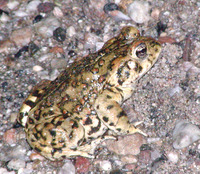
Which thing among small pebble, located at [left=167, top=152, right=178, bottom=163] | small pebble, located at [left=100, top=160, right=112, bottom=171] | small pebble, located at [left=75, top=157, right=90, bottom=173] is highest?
small pebble, located at [left=167, top=152, right=178, bottom=163]

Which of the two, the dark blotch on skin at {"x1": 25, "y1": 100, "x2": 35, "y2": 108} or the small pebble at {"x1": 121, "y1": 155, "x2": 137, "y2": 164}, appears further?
the dark blotch on skin at {"x1": 25, "y1": 100, "x2": 35, "y2": 108}

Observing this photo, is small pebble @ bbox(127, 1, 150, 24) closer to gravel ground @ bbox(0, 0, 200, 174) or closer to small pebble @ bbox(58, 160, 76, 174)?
gravel ground @ bbox(0, 0, 200, 174)

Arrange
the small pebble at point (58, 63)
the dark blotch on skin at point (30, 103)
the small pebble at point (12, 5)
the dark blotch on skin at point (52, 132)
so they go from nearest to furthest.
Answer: the dark blotch on skin at point (52, 132) < the dark blotch on skin at point (30, 103) < the small pebble at point (58, 63) < the small pebble at point (12, 5)

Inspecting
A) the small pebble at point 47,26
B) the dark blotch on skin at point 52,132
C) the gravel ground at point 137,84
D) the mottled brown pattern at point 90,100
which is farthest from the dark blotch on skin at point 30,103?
the small pebble at point 47,26

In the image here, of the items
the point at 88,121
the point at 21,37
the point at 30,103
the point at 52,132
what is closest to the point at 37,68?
the point at 21,37

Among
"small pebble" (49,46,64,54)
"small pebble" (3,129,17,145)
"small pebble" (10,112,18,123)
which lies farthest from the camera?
"small pebble" (49,46,64,54)

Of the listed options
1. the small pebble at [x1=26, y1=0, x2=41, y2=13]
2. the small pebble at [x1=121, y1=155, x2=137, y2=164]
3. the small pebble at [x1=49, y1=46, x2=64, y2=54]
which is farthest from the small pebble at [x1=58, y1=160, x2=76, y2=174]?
the small pebble at [x1=26, y1=0, x2=41, y2=13]

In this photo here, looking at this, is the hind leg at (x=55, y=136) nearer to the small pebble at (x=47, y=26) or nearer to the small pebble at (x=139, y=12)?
the small pebble at (x=47, y=26)

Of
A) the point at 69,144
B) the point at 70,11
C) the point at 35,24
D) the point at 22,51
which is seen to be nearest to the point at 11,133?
the point at 69,144

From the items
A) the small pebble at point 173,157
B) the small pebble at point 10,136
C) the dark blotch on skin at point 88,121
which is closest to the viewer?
the small pebble at point 173,157
